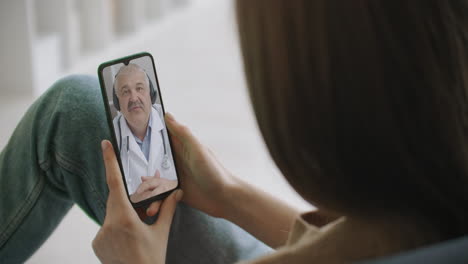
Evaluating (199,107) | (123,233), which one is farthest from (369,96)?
(199,107)

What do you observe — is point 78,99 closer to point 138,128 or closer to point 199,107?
point 138,128

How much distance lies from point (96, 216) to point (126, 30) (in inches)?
82.2

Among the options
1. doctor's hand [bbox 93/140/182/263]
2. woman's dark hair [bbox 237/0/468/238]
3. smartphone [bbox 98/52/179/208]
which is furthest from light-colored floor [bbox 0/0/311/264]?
woman's dark hair [bbox 237/0/468/238]

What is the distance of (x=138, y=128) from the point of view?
83cm

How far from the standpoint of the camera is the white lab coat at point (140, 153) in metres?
0.82

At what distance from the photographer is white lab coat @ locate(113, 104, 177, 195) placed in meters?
0.82

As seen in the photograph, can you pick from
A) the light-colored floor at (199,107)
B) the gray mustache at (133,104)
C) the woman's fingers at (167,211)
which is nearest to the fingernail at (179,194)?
the woman's fingers at (167,211)

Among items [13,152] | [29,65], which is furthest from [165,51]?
[13,152]

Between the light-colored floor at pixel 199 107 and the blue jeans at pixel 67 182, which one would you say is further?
the light-colored floor at pixel 199 107

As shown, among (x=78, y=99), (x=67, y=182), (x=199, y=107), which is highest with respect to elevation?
(x=78, y=99)

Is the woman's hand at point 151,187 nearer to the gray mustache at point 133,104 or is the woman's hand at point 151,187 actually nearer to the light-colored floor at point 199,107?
the gray mustache at point 133,104

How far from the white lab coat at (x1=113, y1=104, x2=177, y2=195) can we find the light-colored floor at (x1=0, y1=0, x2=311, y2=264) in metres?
0.30

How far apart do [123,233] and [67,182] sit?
13cm

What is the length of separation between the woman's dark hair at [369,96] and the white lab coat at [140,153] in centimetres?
36
